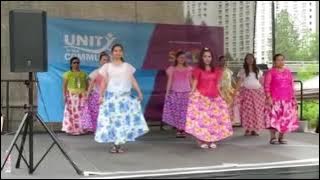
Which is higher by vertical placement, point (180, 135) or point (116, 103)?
point (116, 103)

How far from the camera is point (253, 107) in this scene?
→ 1005cm

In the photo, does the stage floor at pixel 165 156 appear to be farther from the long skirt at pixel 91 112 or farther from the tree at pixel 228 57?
the tree at pixel 228 57

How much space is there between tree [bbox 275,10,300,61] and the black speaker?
4.78 meters

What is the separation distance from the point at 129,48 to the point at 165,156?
335 cm

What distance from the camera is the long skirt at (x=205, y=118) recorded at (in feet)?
27.8

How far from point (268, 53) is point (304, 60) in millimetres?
1529

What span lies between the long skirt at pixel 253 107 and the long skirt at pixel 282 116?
34.1 inches

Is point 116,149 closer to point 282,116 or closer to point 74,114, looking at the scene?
point 74,114

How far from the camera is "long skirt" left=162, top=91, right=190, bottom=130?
9.94m

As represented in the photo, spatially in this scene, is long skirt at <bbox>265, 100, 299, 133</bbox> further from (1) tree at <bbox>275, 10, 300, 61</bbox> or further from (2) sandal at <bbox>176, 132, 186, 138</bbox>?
(2) sandal at <bbox>176, 132, 186, 138</bbox>

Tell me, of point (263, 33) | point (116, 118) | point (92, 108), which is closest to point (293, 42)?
point (263, 33)

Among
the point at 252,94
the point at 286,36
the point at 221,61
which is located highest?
the point at 286,36

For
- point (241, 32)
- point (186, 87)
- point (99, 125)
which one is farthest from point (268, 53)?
point (99, 125)

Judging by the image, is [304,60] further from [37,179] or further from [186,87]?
[37,179]
